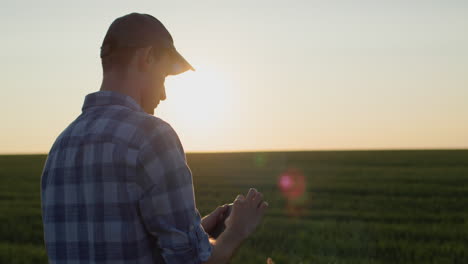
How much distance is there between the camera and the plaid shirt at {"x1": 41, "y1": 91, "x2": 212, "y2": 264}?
1.40 m

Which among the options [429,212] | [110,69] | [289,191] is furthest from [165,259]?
[289,191]

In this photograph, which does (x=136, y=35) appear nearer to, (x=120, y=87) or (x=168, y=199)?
(x=120, y=87)

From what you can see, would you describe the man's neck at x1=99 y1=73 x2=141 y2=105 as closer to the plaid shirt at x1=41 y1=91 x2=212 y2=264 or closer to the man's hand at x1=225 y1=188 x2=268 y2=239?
the plaid shirt at x1=41 y1=91 x2=212 y2=264

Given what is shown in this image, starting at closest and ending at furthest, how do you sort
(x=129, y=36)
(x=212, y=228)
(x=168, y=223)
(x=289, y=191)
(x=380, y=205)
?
(x=168, y=223), (x=129, y=36), (x=212, y=228), (x=380, y=205), (x=289, y=191)

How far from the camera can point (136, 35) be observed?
5.06ft

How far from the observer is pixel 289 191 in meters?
16.3

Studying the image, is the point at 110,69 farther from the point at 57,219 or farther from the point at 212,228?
the point at 212,228

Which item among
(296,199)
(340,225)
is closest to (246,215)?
(340,225)

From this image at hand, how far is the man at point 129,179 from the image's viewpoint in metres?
1.41

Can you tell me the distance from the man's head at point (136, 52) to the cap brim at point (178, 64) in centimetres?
2

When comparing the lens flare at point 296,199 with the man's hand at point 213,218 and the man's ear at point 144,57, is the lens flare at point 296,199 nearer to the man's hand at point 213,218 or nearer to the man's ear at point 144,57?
the man's hand at point 213,218

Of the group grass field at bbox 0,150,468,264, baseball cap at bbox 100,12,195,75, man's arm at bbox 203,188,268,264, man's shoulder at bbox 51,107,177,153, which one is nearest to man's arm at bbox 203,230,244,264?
man's arm at bbox 203,188,268,264

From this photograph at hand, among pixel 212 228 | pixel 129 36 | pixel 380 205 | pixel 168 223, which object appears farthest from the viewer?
pixel 380 205

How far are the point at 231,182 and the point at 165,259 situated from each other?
18199 millimetres
